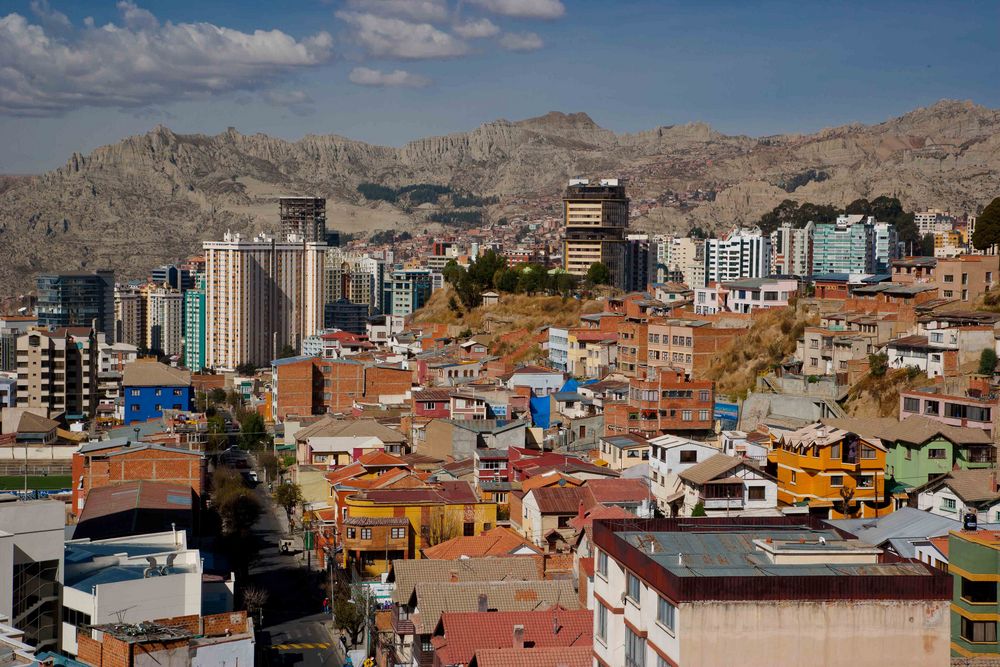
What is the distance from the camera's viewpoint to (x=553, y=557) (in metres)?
18.7

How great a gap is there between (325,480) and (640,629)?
21.1 m

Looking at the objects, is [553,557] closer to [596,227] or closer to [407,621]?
[407,621]

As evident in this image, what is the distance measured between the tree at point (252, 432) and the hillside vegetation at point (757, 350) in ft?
42.3

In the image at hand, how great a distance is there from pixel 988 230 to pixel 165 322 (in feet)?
205

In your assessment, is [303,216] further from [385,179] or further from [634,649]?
[385,179]

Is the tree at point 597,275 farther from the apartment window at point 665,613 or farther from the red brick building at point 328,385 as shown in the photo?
the apartment window at point 665,613

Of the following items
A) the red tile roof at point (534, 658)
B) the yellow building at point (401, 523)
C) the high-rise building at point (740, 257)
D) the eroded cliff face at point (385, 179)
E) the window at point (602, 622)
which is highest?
the eroded cliff face at point (385, 179)

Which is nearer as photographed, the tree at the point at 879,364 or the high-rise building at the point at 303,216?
the tree at the point at 879,364

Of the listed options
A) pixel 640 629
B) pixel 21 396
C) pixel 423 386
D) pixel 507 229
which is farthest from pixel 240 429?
pixel 507 229

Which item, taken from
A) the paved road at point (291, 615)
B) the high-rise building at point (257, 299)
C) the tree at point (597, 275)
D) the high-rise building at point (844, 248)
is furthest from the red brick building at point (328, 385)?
the high-rise building at point (257, 299)

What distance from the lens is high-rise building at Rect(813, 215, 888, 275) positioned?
6109cm

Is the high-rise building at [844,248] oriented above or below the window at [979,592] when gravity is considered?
above

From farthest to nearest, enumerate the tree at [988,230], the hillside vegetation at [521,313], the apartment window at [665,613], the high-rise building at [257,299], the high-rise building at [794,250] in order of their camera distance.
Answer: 1. the high-rise building at [257,299]
2. the high-rise building at [794,250]
3. the hillside vegetation at [521,313]
4. the tree at [988,230]
5. the apartment window at [665,613]

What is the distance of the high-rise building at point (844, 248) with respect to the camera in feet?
200
